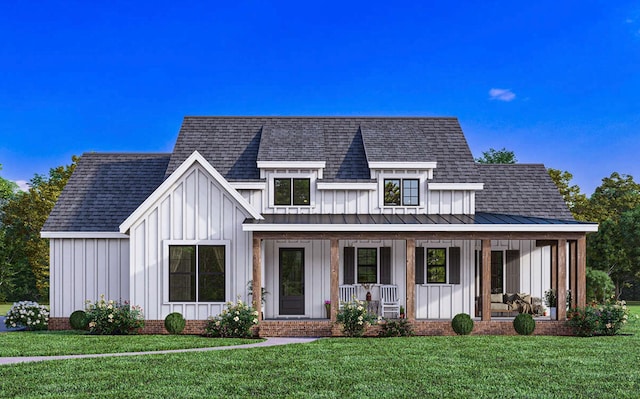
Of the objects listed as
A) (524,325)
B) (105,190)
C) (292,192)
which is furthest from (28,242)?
(524,325)

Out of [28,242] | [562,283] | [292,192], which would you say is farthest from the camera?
[28,242]

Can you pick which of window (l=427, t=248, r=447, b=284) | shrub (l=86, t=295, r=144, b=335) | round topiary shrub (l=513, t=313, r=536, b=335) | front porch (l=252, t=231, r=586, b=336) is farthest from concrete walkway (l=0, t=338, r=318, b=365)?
round topiary shrub (l=513, t=313, r=536, b=335)

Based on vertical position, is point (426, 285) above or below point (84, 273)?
below

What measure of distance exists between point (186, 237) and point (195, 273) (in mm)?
1135

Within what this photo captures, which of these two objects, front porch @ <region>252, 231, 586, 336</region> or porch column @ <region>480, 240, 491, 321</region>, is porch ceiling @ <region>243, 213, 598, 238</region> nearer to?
front porch @ <region>252, 231, 586, 336</region>

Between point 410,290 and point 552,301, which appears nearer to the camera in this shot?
point 410,290

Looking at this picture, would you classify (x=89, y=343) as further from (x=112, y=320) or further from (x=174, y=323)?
(x=174, y=323)

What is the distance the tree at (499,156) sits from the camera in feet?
163

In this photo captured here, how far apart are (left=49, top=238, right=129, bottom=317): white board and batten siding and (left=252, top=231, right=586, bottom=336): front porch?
478 centimetres

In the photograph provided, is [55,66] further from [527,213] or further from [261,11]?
[527,213]

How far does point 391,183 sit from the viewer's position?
2173 centimetres

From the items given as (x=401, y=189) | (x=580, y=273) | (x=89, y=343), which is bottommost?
(x=89, y=343)

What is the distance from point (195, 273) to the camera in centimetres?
1902

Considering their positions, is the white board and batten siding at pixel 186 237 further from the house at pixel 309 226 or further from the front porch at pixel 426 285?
the front porch at pixel 426 285
